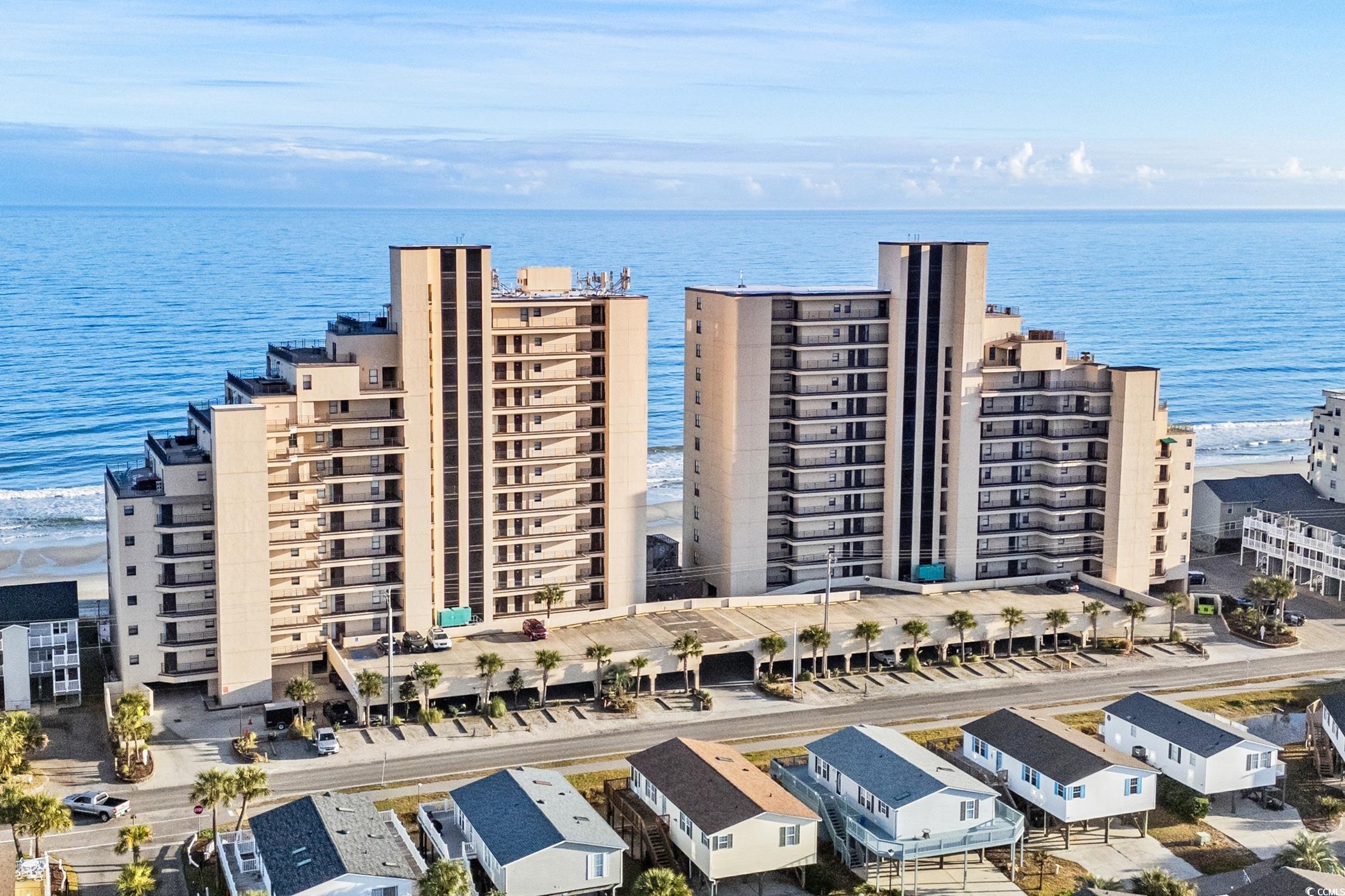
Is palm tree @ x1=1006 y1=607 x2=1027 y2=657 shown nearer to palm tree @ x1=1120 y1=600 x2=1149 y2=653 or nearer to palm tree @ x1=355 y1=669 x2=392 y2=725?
palm tree @ x1=1120 y1=600 x2=1149 y2=653

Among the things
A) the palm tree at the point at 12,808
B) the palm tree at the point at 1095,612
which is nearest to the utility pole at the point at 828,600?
the palm tree at the point at 1095,612

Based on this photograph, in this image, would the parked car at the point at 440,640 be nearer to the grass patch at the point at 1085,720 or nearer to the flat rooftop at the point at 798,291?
the flat rooftop at the point at 798,291

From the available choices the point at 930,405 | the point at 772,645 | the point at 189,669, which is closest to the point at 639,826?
the point at 772,645

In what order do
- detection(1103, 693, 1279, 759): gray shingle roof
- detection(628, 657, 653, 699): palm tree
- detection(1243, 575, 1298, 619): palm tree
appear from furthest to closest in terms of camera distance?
detection(1243, 575, 1298, 619): palm tree, detection(628, 657, 653, 699): palm tree, detection(1103, 693, 1279, 759): gray shingle roof

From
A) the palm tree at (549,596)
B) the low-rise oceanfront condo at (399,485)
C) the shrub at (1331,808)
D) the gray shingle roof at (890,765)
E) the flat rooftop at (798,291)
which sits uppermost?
the flat rooftop at (798,291)

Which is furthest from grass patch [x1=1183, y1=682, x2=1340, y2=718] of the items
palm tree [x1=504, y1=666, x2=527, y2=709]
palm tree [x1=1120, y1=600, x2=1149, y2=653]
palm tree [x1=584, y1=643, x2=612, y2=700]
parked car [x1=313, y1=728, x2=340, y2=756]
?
parked car [x1=313, y1=728, x2=340, y2=756]

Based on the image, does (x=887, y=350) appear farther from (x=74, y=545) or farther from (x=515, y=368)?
(x=74, y=545)

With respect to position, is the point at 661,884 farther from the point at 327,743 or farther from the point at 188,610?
the point at 188,610
